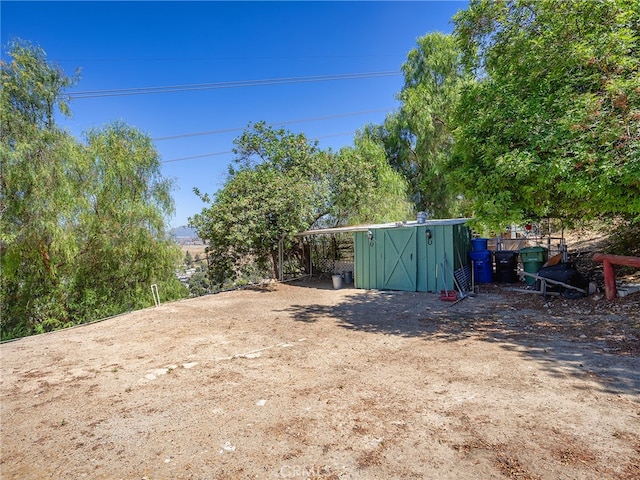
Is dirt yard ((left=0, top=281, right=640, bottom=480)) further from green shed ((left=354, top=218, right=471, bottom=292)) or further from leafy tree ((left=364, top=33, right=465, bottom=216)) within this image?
leafy tree ((left=364, top=33, right=465, bottom=216))

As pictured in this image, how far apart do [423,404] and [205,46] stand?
14625 mm

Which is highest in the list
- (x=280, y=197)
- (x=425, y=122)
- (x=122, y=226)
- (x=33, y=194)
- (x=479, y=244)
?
(x=425, y=122)

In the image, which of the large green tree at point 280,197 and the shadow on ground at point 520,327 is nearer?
the shadow on ground at point 520,327

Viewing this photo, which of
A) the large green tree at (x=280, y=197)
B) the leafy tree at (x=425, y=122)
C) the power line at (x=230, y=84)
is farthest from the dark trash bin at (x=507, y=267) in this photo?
the power line at (x=230, y=84)

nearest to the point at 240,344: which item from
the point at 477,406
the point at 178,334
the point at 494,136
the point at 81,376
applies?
the point at 178,334

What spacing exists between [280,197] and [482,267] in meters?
6.62

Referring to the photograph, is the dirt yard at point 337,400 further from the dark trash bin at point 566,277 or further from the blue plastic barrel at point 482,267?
the blue plastic barrel at point 482,267

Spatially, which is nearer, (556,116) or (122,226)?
(556,116)

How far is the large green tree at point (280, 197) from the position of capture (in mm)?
10859

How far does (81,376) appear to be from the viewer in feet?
13.3

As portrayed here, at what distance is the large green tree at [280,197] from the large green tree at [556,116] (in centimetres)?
618

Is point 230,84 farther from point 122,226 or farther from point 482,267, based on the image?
point 482,267

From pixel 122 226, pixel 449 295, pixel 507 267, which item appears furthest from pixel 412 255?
pixel 122 226

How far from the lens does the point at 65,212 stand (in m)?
8.12
